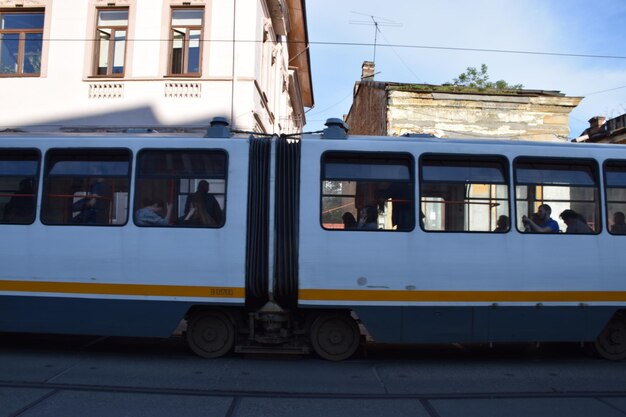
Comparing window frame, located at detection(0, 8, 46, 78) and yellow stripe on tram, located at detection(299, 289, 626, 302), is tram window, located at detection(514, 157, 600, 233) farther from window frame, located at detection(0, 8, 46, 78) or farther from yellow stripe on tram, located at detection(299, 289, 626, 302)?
window frame, located at detection(0, 8, 46, 78)

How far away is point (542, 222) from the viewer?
7.09 metres

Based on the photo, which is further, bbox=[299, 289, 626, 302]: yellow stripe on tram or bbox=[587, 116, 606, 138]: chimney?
bbox=[587, 116, 606, 138]: chimney

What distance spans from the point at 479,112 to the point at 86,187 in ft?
49.0

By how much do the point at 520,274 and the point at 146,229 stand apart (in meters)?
4.95

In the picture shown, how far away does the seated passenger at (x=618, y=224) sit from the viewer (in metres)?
7.19

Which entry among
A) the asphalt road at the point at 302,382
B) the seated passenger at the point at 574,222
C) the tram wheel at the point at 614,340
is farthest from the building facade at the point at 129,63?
the tram wheel at the point at 614,340

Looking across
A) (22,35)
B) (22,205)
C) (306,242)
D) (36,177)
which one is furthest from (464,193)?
(22,35)

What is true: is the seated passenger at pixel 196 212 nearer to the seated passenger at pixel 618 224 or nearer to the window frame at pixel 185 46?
the seated passenger at pixel 618 224

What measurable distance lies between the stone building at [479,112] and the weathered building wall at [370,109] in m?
0.76

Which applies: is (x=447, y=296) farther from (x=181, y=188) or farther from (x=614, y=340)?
(x=181, y=188)

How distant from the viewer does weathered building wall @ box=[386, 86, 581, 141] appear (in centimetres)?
1856

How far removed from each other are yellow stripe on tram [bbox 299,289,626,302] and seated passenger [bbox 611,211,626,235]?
0.94m

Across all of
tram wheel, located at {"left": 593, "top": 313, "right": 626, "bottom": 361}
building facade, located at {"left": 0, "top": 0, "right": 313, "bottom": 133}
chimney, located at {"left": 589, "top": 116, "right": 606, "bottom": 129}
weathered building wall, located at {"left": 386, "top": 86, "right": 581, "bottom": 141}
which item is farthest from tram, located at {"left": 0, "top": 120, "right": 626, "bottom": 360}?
chimney, located at {"left": 589, "top": 116, "right": 606, "bottom": 129}

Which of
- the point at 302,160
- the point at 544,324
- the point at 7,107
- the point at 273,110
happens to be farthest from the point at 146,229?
the point at 273,110
